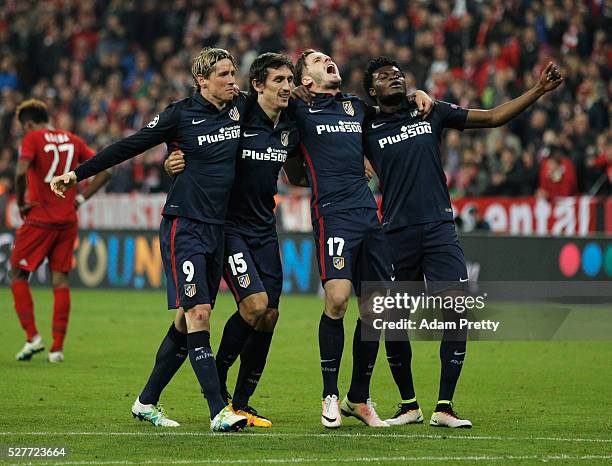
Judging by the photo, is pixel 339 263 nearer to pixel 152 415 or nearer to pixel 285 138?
pixel 285 138

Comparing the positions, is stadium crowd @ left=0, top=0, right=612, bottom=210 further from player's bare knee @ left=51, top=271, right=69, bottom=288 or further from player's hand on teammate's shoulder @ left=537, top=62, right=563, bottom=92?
player's hand on teammate's shoulder @ left=537, top=62, right=563, bottom=92

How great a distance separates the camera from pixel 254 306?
344 inches

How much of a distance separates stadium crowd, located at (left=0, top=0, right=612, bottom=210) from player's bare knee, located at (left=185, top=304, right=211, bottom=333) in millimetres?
13188

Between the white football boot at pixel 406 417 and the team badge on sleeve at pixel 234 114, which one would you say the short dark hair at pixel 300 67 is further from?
the white football boot at pixel 406 417

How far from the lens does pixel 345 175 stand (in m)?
8.91

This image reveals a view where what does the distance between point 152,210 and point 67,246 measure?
10804mm

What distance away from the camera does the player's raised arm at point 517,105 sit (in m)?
8.83

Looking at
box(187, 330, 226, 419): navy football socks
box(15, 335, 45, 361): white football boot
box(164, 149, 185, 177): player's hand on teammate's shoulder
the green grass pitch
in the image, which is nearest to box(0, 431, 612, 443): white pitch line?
the green grass pitch

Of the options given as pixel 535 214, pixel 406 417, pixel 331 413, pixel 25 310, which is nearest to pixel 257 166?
pixel 331 413

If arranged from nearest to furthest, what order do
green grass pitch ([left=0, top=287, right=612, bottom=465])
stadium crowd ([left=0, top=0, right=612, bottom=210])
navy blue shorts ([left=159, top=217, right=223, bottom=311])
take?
1. green grass pitch ([left=0, top=287, right=612, bottom=465])
2. navy blue shorts ([left=159, top=217, right=223, bottom=311])
3. stadium crowd ([left=0, top=0, right=612, bottom=210])

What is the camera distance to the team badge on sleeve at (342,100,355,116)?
356 inches

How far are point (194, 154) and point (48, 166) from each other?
16.2 feet

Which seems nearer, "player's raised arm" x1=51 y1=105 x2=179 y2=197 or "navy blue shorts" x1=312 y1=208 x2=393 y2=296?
"player's raised arm" x1=51 y1=105 x2=179 y2=197

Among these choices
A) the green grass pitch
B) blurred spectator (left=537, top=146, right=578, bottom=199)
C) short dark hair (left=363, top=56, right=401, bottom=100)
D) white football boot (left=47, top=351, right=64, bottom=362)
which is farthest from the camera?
blurred spectator (left=537, top=146, right=578, bottom=199)
